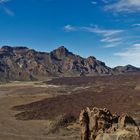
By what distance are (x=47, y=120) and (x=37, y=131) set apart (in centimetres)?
1387

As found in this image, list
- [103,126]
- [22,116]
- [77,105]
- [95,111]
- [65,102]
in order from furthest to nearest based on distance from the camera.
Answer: [65,102] → [77,105] → [22,116] → [95,111] → [103,126]

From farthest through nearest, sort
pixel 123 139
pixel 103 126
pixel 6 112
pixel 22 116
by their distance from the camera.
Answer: pixel 6 112, pixel 22 116, pixel 103 126, pixel 123 139

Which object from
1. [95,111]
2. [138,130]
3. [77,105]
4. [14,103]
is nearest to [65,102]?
[77,105]

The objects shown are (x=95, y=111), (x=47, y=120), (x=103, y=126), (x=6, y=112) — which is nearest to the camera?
(x=103, y=126)

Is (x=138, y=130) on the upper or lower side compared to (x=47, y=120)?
upper

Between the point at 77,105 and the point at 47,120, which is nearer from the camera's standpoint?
the point at 47,120

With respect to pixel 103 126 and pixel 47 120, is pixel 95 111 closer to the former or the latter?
pixel 103 126

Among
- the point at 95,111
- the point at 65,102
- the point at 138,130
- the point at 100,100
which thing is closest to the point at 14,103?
the point at 65,102

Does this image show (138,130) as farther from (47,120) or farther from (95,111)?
(47,120)

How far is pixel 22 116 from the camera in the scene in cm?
8056

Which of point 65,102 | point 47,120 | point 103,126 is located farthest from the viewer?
point 65,102

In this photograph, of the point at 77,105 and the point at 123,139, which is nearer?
the point at 123,139

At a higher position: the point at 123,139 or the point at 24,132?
the point at 123,139

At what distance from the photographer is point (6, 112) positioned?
3519 inches
